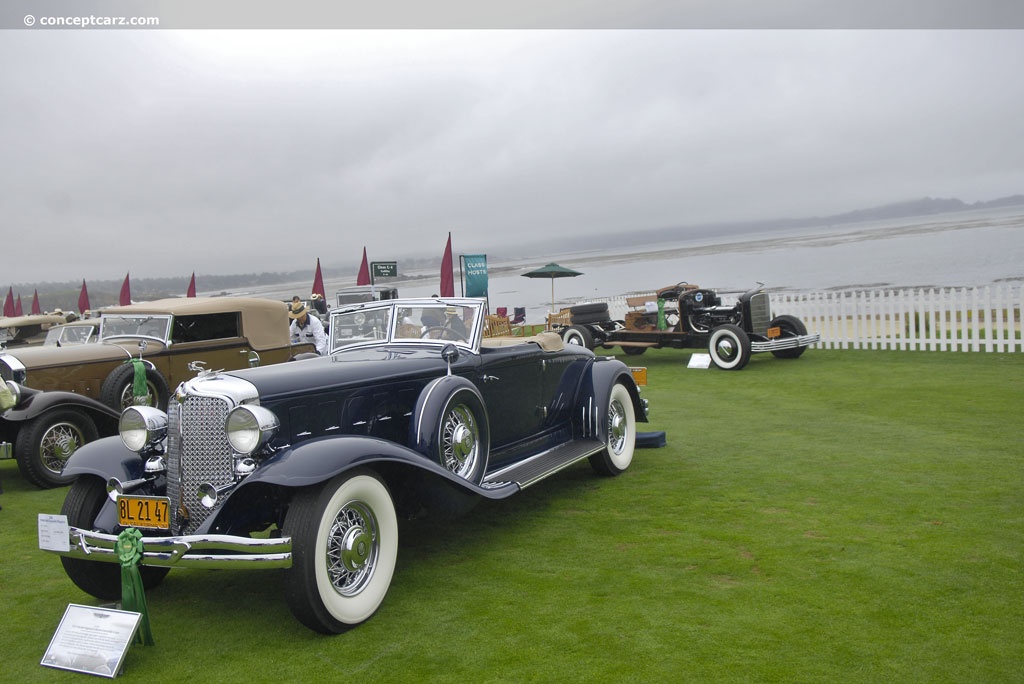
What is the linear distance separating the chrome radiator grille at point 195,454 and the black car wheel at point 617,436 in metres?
3.35

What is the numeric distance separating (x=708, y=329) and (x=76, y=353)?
33.3ft

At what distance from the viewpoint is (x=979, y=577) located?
12.8ft

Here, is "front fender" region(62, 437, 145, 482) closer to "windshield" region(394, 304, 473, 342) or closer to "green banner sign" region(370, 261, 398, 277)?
"windshield" region(394, 304, 473, 342)

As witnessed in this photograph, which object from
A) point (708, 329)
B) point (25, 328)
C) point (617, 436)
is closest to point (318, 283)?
point (25, 328)

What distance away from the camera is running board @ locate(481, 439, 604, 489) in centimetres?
516

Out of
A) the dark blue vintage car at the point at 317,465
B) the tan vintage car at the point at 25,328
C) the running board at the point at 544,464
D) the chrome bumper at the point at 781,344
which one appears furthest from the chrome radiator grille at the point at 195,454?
the tan vintage car at the point at 25,328

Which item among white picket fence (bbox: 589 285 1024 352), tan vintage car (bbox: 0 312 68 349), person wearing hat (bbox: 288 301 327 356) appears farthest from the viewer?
tan vintage car (bbox: 0 312 68 349)

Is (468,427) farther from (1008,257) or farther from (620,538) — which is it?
(1008,257)

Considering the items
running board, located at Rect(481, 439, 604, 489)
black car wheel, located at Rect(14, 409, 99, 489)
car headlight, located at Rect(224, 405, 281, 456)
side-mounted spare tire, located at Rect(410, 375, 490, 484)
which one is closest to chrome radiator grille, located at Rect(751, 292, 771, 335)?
running board, located at Rect(481, 439, 604, 489)

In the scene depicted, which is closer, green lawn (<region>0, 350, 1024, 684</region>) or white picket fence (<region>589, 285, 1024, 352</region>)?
green lawn (<region>0, 350, 1024, 684</region>)

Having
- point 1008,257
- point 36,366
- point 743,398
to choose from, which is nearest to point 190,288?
point 36,366

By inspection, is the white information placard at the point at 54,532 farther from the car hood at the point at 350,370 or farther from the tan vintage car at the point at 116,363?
the tan vintage car at the point at 116,363

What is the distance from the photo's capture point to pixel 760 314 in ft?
44.3

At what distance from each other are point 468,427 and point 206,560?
6.23 ft
